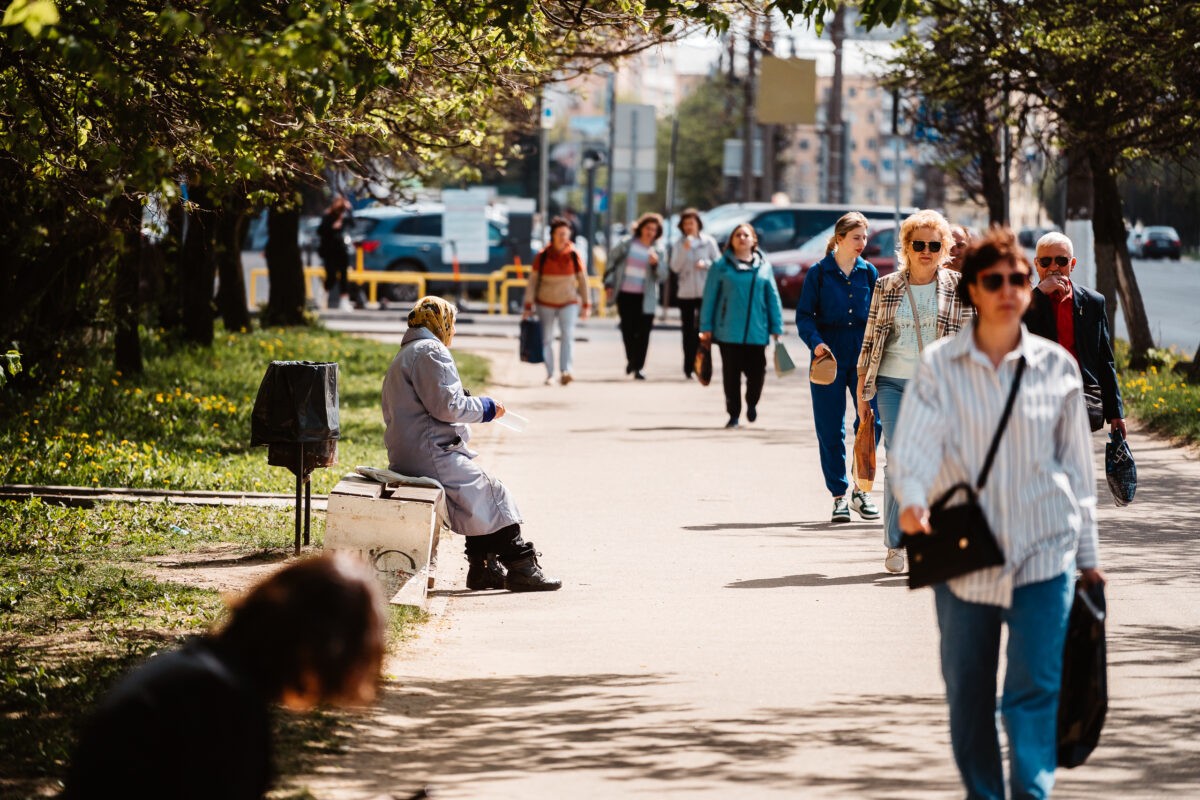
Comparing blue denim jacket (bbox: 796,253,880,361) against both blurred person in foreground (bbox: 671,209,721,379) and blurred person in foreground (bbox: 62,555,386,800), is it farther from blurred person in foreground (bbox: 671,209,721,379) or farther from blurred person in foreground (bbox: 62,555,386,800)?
blurred person in foreground (bbox: 671,209,721,379)

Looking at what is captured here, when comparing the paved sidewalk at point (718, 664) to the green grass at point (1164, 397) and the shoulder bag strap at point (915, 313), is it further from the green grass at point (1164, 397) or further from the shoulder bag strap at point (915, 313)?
the green grass at point (1164, 397)

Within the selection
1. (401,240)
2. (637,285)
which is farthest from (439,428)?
(401,240)

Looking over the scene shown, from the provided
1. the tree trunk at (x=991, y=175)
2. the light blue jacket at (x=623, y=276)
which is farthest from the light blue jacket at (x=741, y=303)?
the tree trunk at (x=991, y=175)

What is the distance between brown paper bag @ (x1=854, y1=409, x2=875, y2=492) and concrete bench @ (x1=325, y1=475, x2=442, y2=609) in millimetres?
2348

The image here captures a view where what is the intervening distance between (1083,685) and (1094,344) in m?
4.20

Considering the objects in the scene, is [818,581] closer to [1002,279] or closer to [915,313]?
[915,313]

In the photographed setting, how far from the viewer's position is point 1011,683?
488 centimetres

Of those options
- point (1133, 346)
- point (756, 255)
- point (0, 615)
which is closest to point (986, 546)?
point (0, 615)

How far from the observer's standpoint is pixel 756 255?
1620 centimetres

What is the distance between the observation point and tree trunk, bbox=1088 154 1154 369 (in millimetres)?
20984

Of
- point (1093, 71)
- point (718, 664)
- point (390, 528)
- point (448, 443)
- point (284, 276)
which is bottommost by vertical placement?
point (718, 664)

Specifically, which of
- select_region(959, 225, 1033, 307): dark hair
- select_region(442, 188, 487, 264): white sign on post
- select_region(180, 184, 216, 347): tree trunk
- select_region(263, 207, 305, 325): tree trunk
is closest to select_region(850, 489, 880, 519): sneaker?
select_region(959, 225, 1033, 307): dark hair

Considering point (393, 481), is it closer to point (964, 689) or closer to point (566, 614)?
point (566, 614)

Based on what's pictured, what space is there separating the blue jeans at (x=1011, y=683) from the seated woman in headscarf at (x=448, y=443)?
426 cm
